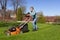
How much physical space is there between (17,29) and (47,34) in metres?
2.10

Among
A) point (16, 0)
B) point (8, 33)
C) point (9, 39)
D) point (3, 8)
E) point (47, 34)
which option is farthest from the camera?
point (16, 0)

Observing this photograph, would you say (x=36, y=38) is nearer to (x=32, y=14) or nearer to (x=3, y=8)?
(x=32, y=14)

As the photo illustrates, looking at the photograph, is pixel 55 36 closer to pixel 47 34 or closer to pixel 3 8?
pixel 47 34

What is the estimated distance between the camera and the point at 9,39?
7996mm

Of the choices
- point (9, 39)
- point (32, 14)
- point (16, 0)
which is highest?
point (16, 0)

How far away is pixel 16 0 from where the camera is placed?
44438mm

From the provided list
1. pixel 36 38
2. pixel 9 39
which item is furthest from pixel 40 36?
pixel 9 39

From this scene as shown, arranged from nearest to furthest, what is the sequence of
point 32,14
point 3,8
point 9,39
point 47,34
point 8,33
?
point 9,39, point 47,34, point 8,33, point 32,14, point 3,8

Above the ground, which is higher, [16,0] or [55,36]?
[16,0]

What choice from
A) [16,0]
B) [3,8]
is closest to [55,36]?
[3,8]

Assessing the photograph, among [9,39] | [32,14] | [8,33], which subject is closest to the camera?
[9,39]

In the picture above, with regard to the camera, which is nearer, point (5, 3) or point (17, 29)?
point (17, 29)

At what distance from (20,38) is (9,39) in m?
0.52

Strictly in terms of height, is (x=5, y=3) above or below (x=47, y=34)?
above
